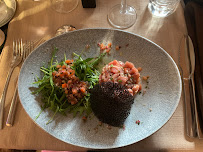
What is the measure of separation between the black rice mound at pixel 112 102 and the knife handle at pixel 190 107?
304 millimetres

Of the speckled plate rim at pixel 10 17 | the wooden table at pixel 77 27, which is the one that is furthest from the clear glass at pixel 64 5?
the speckled plate rim at pixel 10 17

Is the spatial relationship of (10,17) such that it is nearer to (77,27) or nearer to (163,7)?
(77,27)

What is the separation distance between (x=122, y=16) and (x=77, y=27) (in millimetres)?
293

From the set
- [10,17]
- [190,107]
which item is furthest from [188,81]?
[10,17]

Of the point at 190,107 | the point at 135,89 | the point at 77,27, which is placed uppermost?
the point at 77,27

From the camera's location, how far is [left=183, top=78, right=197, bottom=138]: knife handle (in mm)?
875

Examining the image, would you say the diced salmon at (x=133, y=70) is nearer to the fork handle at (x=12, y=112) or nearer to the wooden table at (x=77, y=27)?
the wooden table at (x=77, y=27)

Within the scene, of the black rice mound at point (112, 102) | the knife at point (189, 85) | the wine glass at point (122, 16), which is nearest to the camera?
the black rice mound at point (112, 102)

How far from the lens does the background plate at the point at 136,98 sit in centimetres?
80

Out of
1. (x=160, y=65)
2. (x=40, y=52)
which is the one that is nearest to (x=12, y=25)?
(x=40, y=52)

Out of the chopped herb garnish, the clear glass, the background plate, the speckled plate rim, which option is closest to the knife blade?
the background plate

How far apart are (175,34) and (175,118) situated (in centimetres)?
49

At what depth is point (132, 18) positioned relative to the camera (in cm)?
116

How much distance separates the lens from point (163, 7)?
1.16 meters
